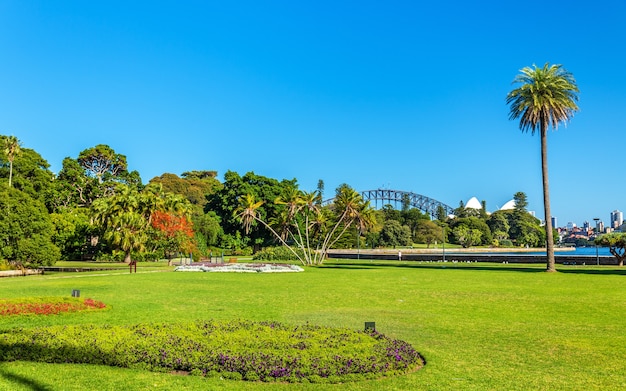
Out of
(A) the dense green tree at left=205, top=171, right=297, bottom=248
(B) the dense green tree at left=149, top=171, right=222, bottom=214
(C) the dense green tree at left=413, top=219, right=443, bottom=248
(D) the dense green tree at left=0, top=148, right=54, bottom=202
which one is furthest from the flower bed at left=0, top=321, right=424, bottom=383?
(C) the dense green tree at left=413, top=219, right=443, bottom=248

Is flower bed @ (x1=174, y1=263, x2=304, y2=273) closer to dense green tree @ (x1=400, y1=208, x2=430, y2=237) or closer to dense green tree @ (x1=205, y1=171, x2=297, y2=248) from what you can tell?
dense green tree @ (x1=205, y1=171, x2=297, y2=248)

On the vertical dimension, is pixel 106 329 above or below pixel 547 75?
below

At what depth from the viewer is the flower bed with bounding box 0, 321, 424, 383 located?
863cm

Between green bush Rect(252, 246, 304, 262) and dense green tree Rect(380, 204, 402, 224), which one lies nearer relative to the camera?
green bush Rect(252, 246, 304, 262)

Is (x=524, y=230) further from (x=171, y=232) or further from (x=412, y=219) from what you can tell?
(x=171, y=232)

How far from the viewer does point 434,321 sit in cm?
1442

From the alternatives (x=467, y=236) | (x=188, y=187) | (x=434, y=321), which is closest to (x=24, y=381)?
(x=434, y=321)

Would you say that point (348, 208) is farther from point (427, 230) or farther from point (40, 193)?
point (427, 230)

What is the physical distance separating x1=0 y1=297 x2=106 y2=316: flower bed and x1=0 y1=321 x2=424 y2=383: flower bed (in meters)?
3.62

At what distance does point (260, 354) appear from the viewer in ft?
30.7

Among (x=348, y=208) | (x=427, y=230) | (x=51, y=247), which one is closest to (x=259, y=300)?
(x=51, y=247)

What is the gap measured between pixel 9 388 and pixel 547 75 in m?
39.0

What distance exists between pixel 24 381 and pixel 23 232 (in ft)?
119

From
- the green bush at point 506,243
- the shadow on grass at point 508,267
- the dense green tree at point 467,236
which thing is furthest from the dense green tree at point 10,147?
the green bush at point 506,243
